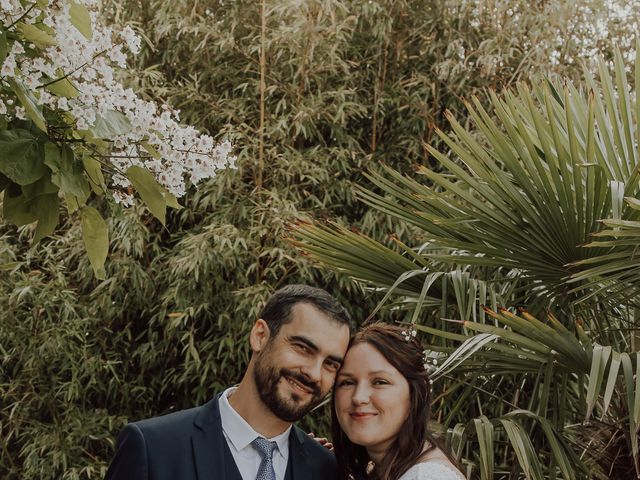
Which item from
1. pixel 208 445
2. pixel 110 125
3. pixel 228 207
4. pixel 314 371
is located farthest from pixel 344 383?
pixel 228 207

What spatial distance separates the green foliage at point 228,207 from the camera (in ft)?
14.4

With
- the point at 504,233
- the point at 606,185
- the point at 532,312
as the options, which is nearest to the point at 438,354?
the point at 532,312

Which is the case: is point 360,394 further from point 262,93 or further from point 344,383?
point 262,93

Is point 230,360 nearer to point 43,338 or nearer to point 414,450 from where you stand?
point 43,338

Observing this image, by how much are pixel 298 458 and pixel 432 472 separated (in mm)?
355

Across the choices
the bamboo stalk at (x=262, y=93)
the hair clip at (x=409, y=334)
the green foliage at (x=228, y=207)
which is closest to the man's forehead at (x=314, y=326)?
the hair clip at (x=409, y=334)

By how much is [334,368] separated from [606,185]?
112 cm

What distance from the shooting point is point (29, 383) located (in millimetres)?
4434

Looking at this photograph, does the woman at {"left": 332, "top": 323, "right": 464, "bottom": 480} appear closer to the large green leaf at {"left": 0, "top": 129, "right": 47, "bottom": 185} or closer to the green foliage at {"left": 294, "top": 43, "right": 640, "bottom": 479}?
the green foliage at {"left": 294, "top": 43, "right": 640, "bottom": 479}

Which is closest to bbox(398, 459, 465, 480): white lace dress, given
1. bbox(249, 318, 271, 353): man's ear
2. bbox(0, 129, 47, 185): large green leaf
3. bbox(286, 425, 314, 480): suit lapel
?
→ bbox(286, 425, 314, 480): suit lapel

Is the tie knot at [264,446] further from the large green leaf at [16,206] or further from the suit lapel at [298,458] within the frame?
the large green leaf at [16,206]

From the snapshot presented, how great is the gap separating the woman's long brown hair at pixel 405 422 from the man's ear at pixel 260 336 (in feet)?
0.83

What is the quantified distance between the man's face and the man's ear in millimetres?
20

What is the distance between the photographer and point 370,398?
224cm
